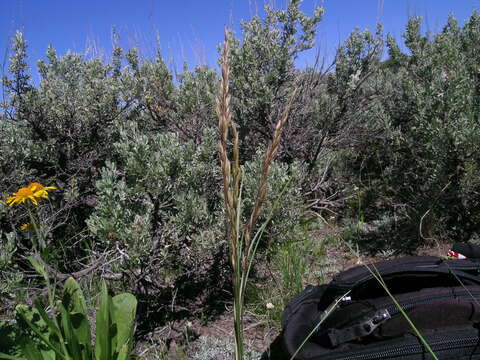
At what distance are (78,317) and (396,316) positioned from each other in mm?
1260

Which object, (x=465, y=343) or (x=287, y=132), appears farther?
(x=287, y=132)

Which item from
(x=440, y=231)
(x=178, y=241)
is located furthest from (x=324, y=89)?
(x=178, y=241)

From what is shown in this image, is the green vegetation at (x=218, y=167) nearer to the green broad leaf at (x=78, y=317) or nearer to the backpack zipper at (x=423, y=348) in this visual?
the green broad leaf at (x=78, y=317)

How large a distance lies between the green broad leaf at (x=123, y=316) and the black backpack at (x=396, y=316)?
721mm

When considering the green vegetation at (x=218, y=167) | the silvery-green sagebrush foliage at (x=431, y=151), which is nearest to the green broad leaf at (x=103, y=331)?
the green vegetation at (x=218, y=167)

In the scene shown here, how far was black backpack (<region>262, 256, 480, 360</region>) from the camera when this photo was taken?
132cm

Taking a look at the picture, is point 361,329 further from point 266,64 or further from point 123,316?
point 266,64

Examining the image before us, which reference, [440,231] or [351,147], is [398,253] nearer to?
[440,231]

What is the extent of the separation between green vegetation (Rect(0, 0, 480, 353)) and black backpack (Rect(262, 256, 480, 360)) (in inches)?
→ 20.9

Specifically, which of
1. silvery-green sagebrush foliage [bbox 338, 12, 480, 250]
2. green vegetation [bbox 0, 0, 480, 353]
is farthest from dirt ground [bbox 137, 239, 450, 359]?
silvery-green sagebrush foliage [bbox 338, 12, 480, 250]

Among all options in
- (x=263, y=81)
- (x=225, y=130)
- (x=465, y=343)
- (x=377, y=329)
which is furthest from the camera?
(x=263, y=81)

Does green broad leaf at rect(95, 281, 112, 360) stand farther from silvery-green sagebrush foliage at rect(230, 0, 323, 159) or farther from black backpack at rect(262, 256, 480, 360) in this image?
silvery-green sagebrush foliage at rect(230, 0, 323, 159)

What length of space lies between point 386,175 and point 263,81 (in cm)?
134

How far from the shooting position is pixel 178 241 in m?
2.31
